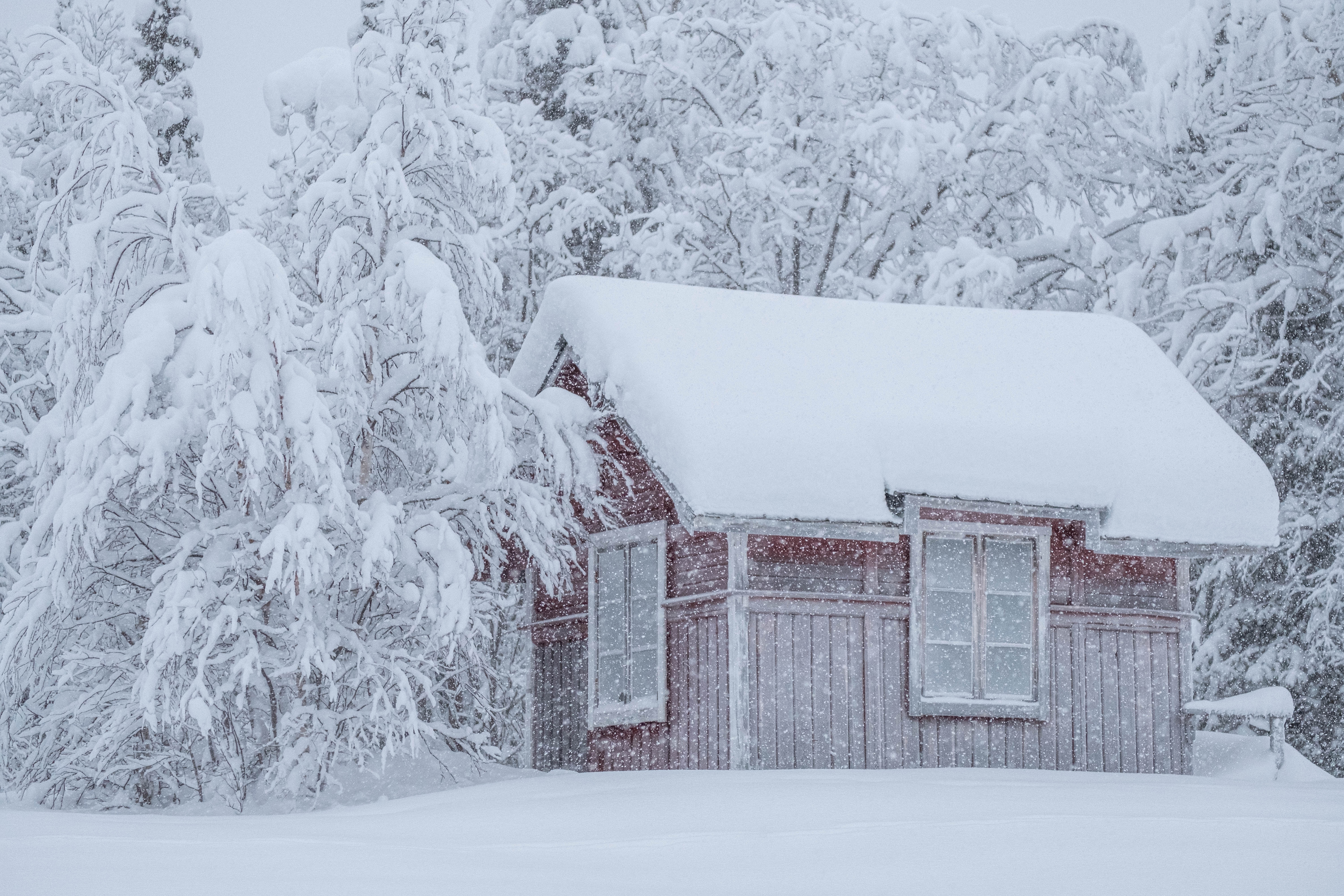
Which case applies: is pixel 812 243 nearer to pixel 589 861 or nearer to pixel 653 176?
pixel 653 176

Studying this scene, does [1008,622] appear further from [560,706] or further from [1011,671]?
[560,706]

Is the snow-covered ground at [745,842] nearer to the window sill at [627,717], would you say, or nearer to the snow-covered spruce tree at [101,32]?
the window sill at [627,717]

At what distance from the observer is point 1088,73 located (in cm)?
2244

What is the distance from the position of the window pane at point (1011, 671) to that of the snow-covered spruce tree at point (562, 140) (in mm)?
9283

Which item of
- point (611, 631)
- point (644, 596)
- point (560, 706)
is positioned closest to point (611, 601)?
point (611, 631)

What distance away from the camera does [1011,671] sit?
46.7 ft

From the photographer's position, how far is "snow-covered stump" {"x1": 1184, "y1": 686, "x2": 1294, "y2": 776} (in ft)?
47.2

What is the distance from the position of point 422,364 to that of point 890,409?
3.88 metres

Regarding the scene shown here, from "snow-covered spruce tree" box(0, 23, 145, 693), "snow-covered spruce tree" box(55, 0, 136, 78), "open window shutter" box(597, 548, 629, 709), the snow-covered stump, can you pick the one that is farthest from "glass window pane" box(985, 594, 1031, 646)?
"snow-covered spruce tree" box(55, 0, 136, 78)

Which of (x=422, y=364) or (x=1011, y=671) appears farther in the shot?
(x=1011, y=671)

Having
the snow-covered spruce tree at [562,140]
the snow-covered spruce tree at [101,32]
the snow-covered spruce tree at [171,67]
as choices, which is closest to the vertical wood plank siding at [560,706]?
the snow-covered spruce tree at [562,140]

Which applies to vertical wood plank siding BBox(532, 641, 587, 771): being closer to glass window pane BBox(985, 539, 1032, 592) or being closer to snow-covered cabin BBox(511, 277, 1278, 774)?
snow-covered cabin BBox(511, 277, 1278, 774)

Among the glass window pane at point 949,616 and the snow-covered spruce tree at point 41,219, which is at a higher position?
the snow-covered spruce tree at point 41,219

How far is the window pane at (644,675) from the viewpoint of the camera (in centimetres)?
1447
